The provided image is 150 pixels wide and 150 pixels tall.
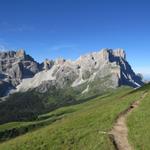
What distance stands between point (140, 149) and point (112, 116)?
16.8 metres

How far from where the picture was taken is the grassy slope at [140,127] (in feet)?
124

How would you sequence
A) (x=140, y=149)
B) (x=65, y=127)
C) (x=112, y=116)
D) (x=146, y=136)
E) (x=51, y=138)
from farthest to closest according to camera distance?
1. (x=112, y=116)
2. (x=65, y=127)
3. (x=51, y=138)
4. (x=146, y=136)
5. (x=140, y=149)

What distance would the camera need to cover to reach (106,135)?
40.8 m

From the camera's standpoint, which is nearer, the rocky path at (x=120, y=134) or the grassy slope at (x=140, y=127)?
the rocky path at (x=120, y=134)

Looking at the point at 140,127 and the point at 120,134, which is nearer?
the point at 120,134

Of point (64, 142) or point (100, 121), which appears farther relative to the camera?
point (100, 121)

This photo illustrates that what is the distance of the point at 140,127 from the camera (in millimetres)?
44594

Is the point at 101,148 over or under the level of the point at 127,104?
under

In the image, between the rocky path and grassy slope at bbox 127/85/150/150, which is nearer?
the rocky path

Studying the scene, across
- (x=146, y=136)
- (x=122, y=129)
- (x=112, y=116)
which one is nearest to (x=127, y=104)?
(x=112, y=116)

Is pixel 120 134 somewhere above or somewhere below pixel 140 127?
below

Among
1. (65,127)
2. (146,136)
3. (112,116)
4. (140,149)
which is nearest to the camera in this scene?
(140,149)

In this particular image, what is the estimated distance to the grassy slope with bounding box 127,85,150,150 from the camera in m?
37.8

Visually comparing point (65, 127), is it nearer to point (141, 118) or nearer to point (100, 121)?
point (100, 121)
